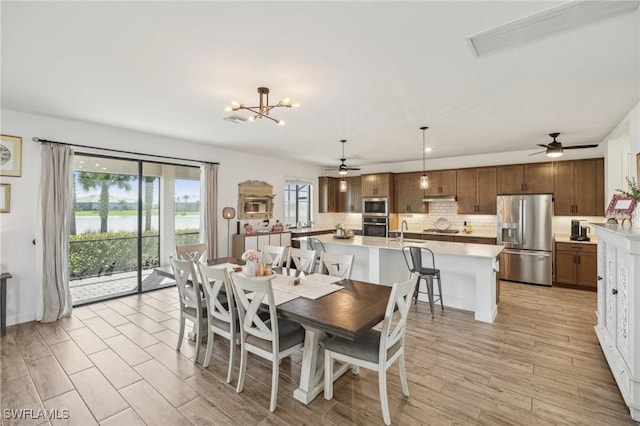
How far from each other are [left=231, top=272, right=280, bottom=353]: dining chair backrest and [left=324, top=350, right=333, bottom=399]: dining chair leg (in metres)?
0.39

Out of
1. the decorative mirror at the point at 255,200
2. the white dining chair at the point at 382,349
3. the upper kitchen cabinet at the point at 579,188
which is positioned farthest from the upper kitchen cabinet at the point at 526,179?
the white dining chair at the point at 382,349

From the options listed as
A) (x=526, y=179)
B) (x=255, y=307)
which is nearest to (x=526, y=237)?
(x=526, y=179)

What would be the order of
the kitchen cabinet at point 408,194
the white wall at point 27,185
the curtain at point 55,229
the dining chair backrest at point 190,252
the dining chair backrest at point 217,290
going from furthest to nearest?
1. the kitchen cabinet at point 408,194
2. the dining chair backrest at point 190,252
3. the curtain at point 55,229
4. the white wall at point 27,185
5. the dining chair backrest at point 217,290

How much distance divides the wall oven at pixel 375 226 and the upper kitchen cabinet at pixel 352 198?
497 mm

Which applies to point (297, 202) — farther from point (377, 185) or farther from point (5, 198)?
→ point (5, 198)

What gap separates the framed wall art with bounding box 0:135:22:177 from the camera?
3.66 meters

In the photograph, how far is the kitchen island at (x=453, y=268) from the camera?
389 centimetres

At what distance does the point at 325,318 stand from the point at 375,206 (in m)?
5.93

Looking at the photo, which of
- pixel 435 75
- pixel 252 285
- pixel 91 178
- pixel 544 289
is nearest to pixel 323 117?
pixel 435 75

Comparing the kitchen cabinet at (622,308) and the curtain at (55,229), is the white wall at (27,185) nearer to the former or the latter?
the curtain at (55,229)

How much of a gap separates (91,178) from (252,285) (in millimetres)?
3972

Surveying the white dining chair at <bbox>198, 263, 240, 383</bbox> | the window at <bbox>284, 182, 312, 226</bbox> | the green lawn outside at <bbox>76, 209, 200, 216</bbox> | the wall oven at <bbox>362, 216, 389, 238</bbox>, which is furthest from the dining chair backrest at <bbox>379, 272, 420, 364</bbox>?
the window at <bbox>284, 182, 312, 226</bbox>

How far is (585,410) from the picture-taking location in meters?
2.19

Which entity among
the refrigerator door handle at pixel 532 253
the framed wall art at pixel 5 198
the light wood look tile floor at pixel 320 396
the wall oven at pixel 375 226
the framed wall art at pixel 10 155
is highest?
the framed wall art at pixel 10 155
